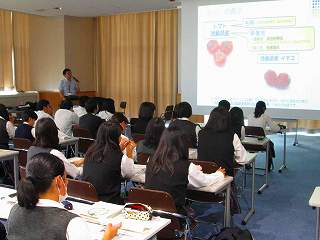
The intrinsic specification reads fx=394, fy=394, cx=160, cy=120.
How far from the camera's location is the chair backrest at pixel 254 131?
547 centimetres

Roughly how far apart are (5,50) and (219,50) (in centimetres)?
595

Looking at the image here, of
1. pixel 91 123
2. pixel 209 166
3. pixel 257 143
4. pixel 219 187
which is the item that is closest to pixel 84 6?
pixel 91 123

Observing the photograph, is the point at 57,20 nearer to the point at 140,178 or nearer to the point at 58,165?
the point at 140,178

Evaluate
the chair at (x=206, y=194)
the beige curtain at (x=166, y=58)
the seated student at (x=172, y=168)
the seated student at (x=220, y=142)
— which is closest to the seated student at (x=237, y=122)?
the seated student at (x=220, y=142)

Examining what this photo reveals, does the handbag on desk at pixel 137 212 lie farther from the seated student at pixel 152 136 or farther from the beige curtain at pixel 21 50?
the beige curtain at pixel 21 50

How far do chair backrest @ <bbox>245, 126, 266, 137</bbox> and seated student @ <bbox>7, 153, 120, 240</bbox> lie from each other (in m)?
4.10

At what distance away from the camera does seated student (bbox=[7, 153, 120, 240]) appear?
66.9 inches

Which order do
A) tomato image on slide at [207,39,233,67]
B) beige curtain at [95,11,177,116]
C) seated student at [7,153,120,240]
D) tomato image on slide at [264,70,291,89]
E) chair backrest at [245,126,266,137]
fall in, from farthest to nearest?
beige curtain at [95,11,177,116] → tomato image on slide at [207,39,233,67] → tomato image on slide at [264,70,291,89] → chair backrest at [245,126,266,137] → seated student at [7,153,120,240]

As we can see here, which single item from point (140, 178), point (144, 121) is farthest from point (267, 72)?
point (140, 178)

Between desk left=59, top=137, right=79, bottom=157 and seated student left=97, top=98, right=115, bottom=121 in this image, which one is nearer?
desk left=59, top=137, right=79, bottom=157

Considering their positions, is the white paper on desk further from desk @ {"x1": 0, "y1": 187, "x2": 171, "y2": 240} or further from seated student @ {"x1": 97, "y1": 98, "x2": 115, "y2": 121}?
seated student @ {"x1": 97, "y1": 98, "x2": 115, "y2": 121}

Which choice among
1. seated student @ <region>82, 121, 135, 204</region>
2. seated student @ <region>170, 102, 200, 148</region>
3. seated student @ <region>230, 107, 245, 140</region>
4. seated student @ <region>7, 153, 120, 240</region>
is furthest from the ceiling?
seated student @ <region>7, 153, 120, 240</region>

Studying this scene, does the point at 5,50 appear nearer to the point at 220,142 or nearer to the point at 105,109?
the point at 105,109

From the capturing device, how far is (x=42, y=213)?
1.72 metres
